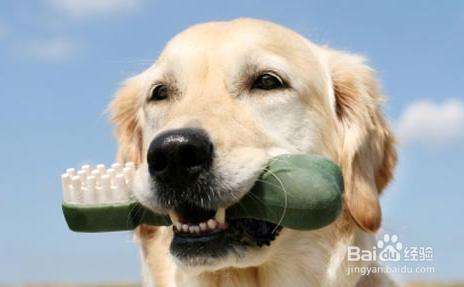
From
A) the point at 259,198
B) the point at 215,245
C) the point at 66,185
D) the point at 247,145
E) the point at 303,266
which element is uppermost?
the point at 247,145

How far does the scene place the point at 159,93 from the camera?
5316 mm

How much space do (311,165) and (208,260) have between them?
87 centimetres

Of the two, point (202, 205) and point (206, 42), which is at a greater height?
point (206, 42)

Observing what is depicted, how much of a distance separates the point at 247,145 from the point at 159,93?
3.80ft

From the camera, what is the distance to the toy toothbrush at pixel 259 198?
4.26 meters

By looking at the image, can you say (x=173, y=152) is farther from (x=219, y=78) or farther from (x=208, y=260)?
(x=219, y=78)

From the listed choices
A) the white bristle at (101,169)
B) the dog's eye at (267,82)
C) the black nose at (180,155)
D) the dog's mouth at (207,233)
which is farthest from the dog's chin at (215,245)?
the dog's eye at (267,82)

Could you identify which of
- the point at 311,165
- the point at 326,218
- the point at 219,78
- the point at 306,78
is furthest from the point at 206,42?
the point at 326,218

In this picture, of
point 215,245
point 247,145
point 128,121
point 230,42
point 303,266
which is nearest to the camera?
point 215,245

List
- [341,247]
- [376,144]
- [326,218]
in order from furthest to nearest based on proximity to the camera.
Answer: [376,144]
[341,247]
[326,218]

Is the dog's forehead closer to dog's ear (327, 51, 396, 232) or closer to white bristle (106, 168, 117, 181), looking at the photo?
dog's ear (327, 51, 396, 232)

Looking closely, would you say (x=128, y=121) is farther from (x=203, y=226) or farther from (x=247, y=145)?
(x=203, y=226)

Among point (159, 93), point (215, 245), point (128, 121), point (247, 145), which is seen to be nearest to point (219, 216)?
point (215, 245)

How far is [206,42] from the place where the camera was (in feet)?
16.9
